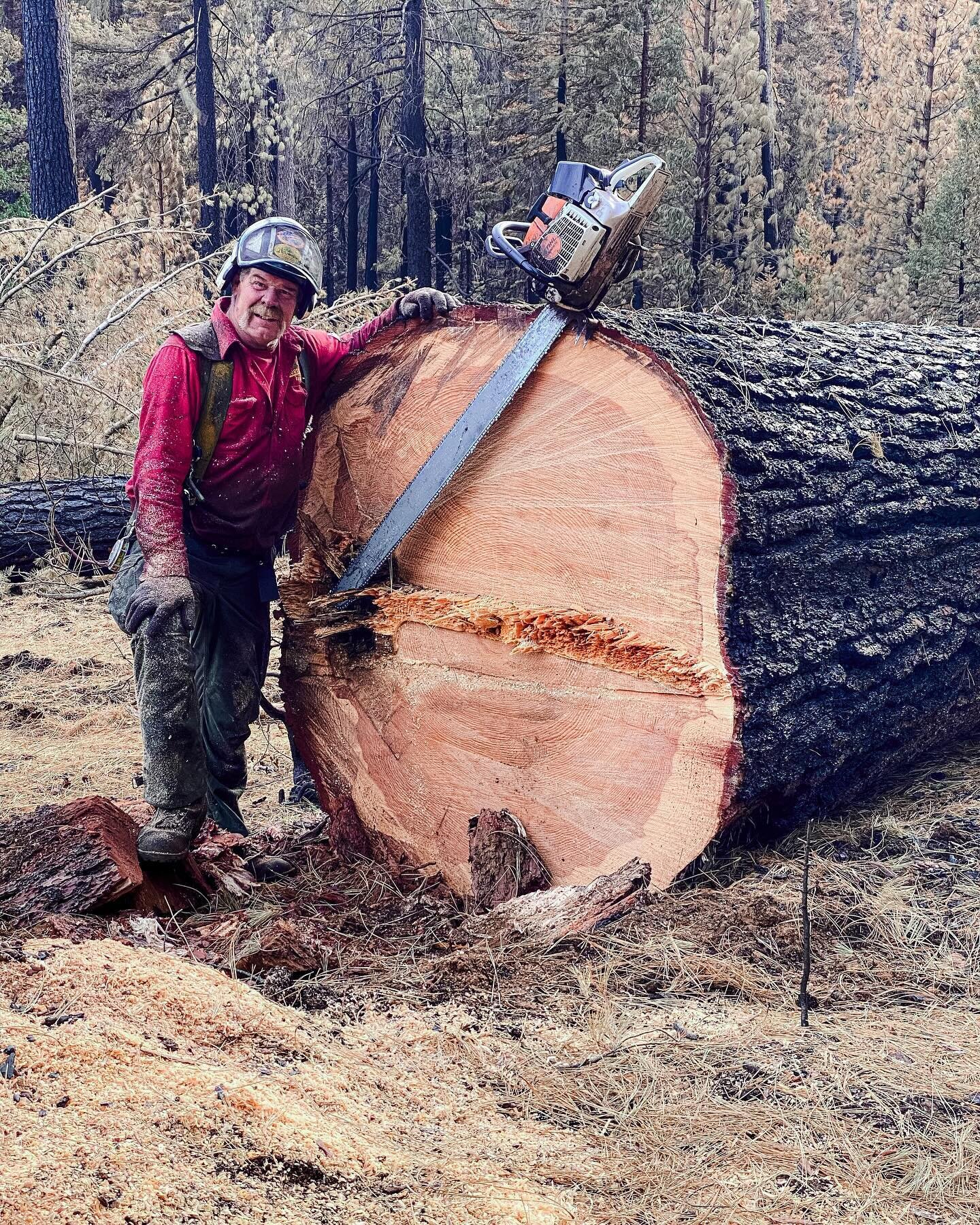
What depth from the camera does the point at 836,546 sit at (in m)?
3.36

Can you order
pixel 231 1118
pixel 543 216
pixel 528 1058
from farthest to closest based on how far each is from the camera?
pixel 543 216 < pixel 528 1058 < pixel 231 1118

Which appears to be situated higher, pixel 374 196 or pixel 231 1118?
pixel 374 196

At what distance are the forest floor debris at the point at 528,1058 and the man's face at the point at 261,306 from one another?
177cm

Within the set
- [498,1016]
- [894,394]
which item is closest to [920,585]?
[894,394]

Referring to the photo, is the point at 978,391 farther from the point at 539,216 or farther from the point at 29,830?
the point at 29,830

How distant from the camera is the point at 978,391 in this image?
421cm

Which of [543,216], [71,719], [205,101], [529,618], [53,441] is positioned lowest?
[71,719]

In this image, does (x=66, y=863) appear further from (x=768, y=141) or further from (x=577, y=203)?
(x=768, y=141)

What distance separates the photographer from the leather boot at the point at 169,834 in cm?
327

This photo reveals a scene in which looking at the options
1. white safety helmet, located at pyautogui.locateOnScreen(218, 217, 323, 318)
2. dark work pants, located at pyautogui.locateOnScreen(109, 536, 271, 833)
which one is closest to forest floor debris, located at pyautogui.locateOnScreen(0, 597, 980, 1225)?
dark work pants, located at pyautogui.locateOnScreen(109, 536, 271, 833)

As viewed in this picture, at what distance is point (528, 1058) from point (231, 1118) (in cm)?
72

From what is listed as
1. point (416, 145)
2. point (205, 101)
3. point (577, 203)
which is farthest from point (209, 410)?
point (205, 101)

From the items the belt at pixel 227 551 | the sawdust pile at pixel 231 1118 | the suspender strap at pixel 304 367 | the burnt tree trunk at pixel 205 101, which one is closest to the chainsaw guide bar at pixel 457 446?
the belt at pixel 227 551

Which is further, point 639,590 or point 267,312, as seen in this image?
point 267,312
